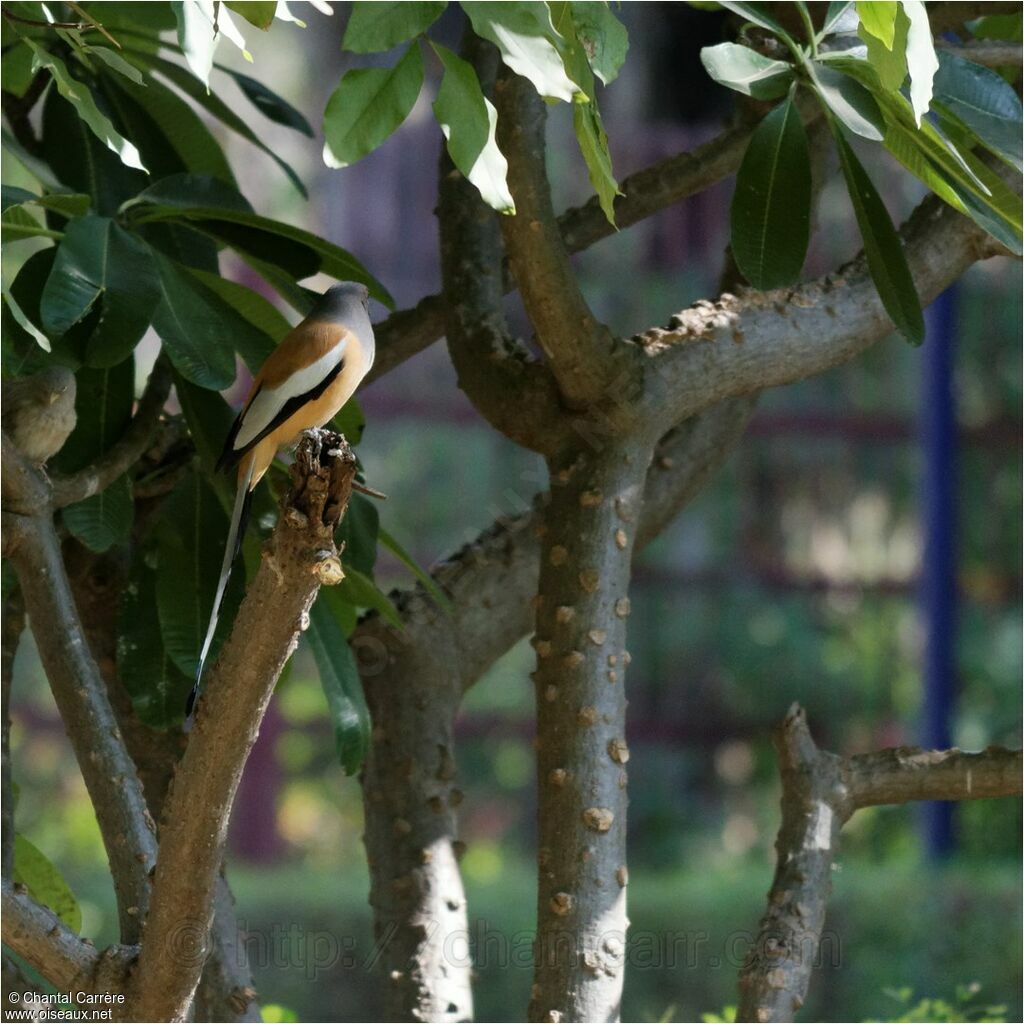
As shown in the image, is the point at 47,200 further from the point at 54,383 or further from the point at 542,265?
the point at 542,265

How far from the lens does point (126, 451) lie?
75.0 inches

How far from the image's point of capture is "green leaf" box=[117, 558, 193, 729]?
196 centimetres

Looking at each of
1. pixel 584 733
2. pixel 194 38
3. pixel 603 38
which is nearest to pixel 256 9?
pixel 194 38

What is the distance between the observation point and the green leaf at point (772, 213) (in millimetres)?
1836

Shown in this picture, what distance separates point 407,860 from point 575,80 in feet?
4.41

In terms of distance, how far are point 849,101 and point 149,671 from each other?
1182 mm

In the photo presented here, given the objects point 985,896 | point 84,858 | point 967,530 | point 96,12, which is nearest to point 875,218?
point 96,12

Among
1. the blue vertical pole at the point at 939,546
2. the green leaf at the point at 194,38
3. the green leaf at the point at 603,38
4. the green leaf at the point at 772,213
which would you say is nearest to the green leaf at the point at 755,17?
the green leaf at the point at 772,213

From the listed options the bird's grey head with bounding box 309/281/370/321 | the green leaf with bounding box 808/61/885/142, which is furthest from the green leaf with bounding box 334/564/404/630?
the green leaf with bounding box 808/61/885/142

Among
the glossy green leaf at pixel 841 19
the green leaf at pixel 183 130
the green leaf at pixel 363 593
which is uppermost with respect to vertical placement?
the green leaf at pixel 183 130

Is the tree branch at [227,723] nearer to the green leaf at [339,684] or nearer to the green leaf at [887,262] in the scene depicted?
the green leaf at [339,684]

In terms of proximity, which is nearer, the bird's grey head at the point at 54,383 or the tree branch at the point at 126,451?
the bird's grey head at the point at 54,383

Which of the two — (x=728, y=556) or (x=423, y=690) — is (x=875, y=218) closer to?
(x=423, y=690)

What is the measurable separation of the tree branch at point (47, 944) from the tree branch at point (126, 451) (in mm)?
485
